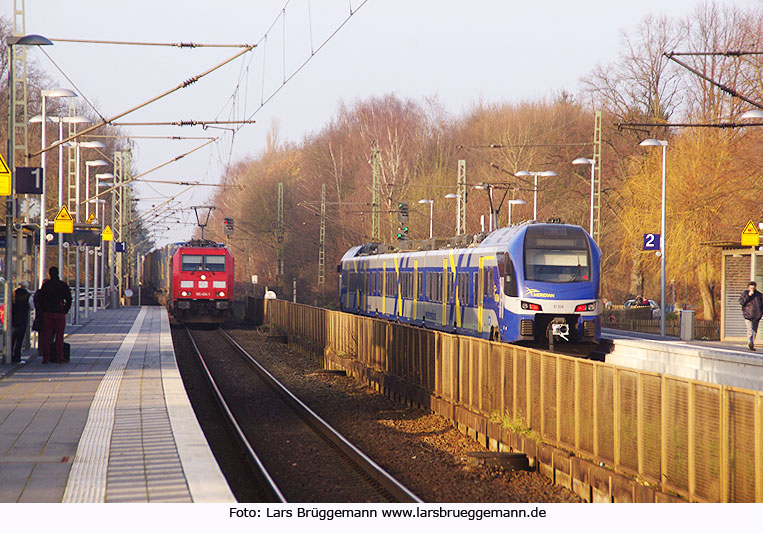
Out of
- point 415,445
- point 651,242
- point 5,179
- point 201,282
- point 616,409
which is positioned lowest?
point 415,445

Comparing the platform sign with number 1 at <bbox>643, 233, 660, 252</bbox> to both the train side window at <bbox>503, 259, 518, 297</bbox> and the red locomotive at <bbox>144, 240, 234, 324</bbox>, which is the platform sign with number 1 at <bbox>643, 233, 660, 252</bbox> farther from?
the red locomotive at <bbox>144, 240, 234, 324</bbox>

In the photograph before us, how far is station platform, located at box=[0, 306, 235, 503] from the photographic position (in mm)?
9188

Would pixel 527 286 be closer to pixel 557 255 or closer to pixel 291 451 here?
pixel 557 255

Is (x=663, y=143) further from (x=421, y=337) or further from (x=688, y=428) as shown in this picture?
(x=688, y=428)

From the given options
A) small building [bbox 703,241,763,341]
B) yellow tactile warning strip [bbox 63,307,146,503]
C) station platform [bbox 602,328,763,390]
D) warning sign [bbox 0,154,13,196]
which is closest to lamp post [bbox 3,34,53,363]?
warning sign [bbox 0,154,13,196]

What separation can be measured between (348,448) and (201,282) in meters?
31.6

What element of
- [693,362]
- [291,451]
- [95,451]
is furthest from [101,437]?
[693,362]

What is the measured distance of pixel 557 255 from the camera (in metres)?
23.0

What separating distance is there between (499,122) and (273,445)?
2312 inches

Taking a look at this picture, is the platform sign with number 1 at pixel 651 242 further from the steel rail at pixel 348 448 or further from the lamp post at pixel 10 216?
the lamp post at pixel 10 216

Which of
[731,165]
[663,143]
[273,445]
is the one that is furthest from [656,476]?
[731,165]

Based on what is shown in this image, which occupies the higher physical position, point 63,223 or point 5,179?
point 5,179

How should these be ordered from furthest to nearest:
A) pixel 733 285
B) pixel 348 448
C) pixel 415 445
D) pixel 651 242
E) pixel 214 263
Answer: pixel 214 263 < pixel 651 242 < pixel 733 285 < pixel 415 445 < pixel 348 448

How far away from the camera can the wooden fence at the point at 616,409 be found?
8531mm
